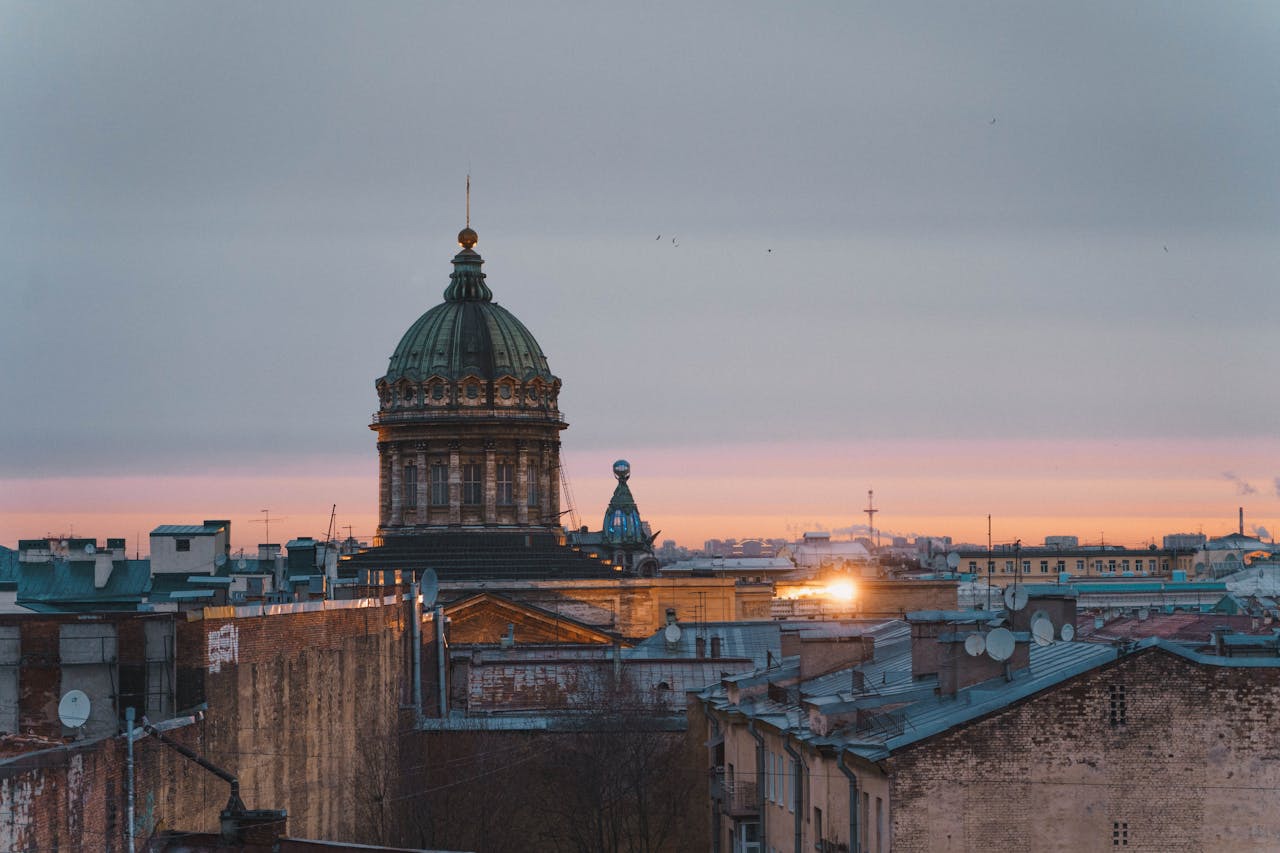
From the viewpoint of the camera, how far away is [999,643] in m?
45.9

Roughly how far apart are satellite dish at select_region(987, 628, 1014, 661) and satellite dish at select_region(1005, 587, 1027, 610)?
8.67m

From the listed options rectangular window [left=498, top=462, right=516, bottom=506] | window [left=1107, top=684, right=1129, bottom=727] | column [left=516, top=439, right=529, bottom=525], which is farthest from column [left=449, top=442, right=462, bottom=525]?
window [left=1107, top=684, right=1129, bottom=727]

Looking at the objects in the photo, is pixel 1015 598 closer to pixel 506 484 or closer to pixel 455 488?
pixel 455 488

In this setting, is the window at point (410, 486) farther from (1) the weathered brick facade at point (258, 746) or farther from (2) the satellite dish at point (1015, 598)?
(2) the satellite dish at point (1015, 598)

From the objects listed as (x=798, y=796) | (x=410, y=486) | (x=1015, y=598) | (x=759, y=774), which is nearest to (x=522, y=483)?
(x=410, y=486)

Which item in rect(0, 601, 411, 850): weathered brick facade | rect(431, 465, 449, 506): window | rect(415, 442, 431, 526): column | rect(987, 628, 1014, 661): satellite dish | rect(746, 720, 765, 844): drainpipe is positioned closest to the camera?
rect(0, 601, 411, 850): weathered brick facade

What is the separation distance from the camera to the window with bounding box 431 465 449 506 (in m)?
146

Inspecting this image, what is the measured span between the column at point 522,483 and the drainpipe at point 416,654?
61.9 m

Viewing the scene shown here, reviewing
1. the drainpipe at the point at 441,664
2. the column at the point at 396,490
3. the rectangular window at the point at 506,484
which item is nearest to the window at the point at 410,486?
the column at the point at 396,490

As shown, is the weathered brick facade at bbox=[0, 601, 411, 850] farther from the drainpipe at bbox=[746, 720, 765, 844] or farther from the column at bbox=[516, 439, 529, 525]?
the column at bbox=[516, 439, 529, 525]

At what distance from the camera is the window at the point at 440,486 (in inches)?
5768

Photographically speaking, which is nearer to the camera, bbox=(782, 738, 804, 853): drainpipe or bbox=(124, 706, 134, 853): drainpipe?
bbox=(124, 706, 134, 853): drainpipe

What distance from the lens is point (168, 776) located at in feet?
143

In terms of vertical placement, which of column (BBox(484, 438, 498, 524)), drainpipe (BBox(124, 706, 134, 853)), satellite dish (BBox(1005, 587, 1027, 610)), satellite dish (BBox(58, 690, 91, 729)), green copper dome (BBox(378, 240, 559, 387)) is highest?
green copper dome (BBox(378, 240, 559, 387))
